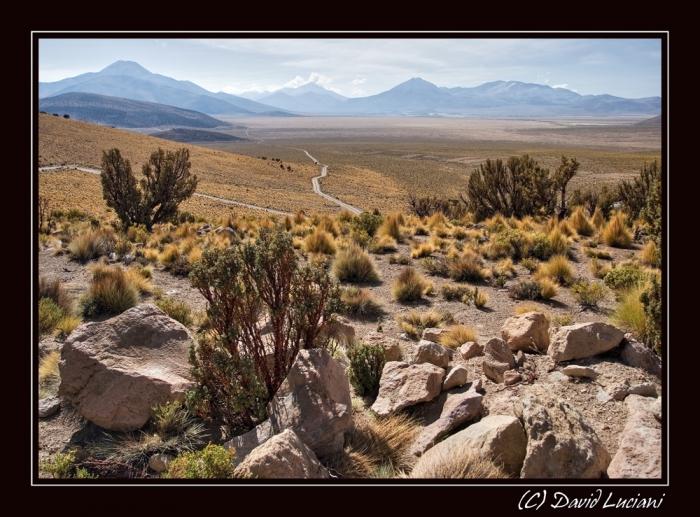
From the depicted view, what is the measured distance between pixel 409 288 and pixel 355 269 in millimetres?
1585

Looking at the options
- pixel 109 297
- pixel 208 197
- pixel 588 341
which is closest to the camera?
pixel 588 341

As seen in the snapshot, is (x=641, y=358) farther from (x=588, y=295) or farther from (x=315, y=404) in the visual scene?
(x=588, y=295)

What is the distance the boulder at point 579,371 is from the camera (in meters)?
4.75

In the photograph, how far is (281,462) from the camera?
330 cm

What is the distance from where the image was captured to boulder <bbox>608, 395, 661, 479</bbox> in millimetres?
3436

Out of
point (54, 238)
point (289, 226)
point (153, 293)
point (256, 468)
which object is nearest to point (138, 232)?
point (54, 238)

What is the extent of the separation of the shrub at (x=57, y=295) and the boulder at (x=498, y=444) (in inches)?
225

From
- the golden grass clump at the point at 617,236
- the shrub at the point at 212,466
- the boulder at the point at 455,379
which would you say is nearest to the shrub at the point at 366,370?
the boulder at the point at 455,379

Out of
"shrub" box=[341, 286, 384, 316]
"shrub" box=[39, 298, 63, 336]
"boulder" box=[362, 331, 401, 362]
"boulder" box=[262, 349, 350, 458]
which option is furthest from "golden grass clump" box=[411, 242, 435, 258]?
"boulder" box=[262, 349, 350, 458]

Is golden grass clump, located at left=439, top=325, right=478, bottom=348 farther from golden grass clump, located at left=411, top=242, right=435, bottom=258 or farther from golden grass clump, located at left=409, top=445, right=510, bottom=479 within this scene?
golden grass clump, located at left=411, top=242, right=435, bottom=258

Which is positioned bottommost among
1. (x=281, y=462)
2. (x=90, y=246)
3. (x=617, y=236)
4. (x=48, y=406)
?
(x=48, y=406)

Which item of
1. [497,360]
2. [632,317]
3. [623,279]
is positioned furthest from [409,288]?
[632,317]

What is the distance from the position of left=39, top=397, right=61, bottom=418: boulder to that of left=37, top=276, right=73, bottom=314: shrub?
2696mm

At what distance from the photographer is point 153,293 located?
333 inches
